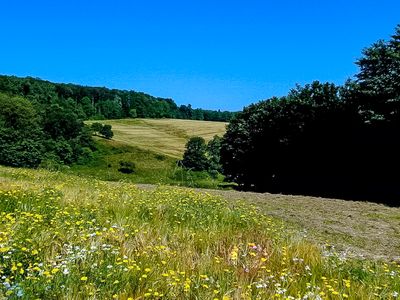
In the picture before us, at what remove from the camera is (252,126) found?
103 ft

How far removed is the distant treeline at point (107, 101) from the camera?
111375 millimetres

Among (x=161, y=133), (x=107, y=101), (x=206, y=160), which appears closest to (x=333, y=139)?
(x=206, y=160)

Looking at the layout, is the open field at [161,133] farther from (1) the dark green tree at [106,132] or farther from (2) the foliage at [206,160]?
(2) the foliage at [206,160]

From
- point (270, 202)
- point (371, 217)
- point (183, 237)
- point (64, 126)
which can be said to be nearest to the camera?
point (183, 237)

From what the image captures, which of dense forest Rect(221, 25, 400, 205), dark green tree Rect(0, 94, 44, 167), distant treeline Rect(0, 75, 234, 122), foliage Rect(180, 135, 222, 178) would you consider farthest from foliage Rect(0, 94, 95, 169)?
dense forest Rect(221, 25, 400, 205)

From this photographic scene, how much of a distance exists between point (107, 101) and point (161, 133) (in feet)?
156

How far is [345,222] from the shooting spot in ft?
36.1

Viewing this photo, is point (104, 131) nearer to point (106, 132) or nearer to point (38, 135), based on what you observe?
point (106, 132)

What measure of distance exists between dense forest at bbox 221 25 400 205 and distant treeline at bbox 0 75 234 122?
82.8m

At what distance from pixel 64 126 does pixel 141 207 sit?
73653 millimetres

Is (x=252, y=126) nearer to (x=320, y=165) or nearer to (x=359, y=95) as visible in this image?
(x=320, y=165)

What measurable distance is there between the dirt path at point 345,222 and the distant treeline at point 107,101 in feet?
321

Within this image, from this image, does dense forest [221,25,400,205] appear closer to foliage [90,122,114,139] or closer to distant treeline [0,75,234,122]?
foliage [90,122,114,139]

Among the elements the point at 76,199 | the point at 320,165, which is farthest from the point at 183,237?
the point at 320,165
